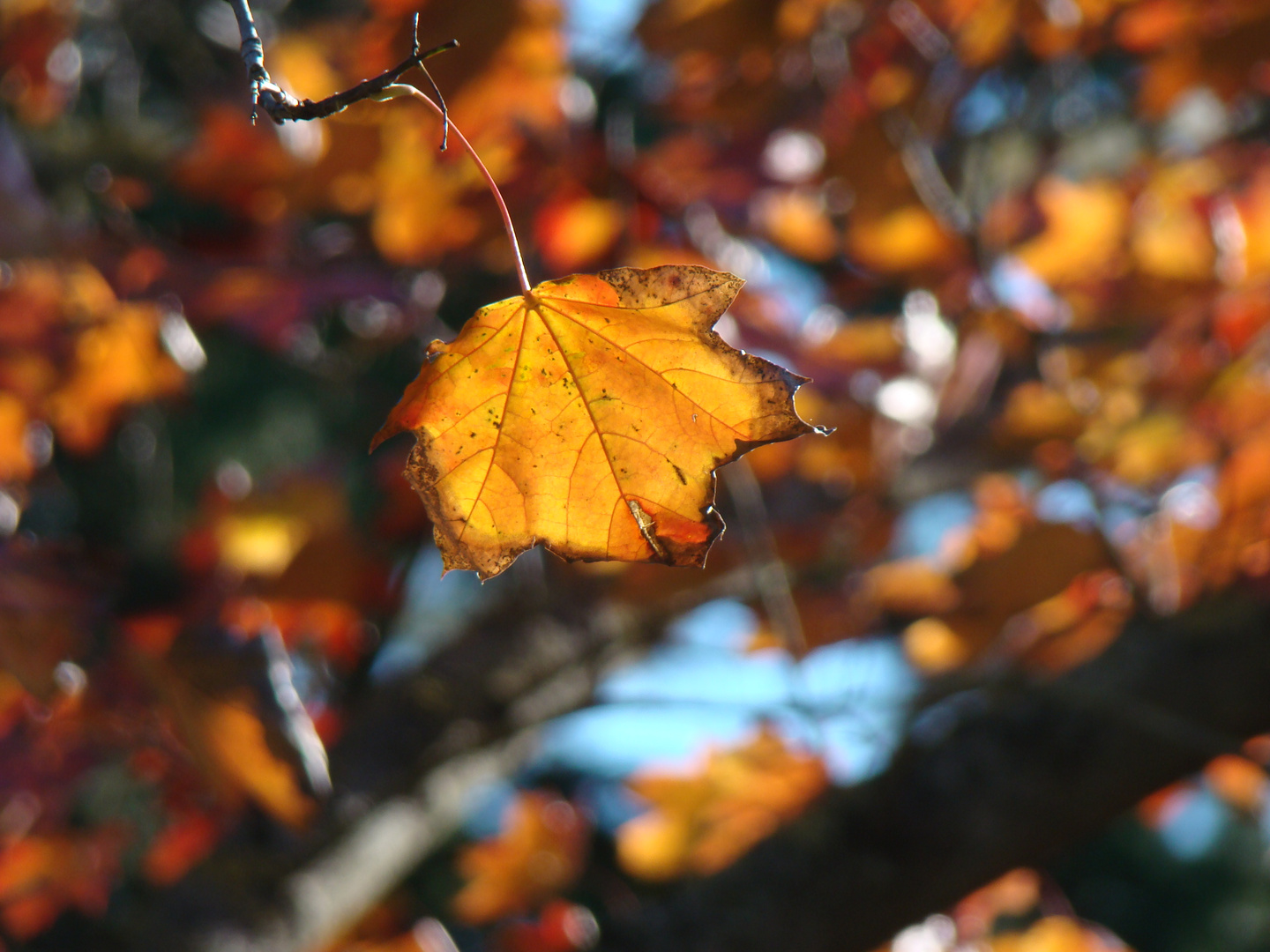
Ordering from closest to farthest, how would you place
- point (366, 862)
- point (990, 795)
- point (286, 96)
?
1. point (286, 96)
2. point (990, 795)
3. point (366, 862)

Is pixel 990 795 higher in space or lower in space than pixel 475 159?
lower

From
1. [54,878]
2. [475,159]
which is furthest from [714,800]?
[475,159]

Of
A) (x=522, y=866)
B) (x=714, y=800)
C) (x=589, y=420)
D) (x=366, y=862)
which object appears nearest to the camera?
(x=589, y=420)

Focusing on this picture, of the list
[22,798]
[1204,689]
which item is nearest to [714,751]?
[1204,689]

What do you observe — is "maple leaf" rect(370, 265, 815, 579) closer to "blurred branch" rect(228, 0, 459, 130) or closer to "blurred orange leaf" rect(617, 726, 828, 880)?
"blurred branch" rect(228, 0, 459, 130)

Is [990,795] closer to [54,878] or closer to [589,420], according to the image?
[589,420]
